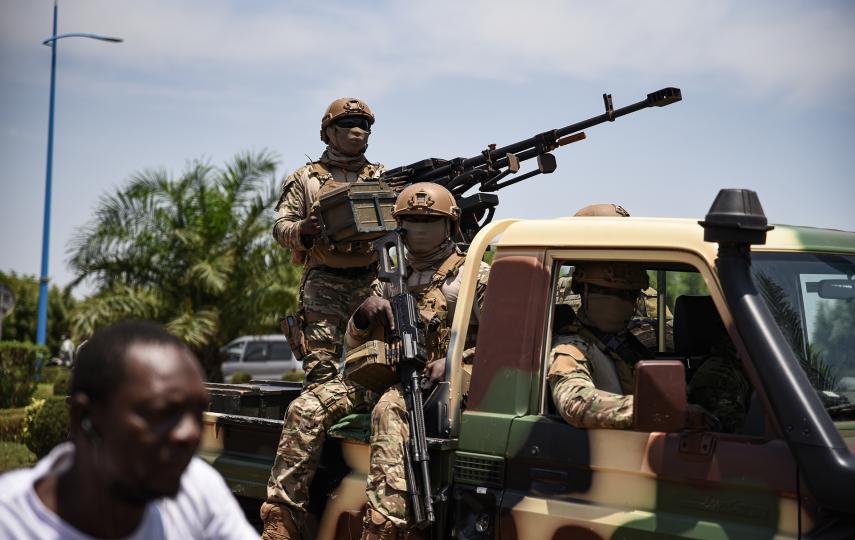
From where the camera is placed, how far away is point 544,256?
12.6 feet

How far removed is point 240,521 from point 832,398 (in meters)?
2.13

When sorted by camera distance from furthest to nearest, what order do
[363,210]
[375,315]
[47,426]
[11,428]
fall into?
[11,428] → [47,426] → [363,210] → [375,315]

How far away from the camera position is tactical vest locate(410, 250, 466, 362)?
466cm

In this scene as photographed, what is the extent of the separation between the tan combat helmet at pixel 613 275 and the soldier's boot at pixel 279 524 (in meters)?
1.53

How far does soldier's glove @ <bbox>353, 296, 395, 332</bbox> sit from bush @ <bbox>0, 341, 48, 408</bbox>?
1510 centimetres

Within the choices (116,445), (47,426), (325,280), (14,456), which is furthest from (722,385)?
(14,456)

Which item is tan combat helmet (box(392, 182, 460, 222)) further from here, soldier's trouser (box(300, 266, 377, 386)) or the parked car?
the parked car

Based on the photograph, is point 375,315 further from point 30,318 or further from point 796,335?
point 30,318

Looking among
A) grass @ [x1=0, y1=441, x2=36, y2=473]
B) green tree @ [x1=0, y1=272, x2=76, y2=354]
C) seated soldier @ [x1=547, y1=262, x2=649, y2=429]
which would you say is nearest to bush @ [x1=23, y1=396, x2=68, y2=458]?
grass @ [x1=0, y1=441, x2=36, y2=473]

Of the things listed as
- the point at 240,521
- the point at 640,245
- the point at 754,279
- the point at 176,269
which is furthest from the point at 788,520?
the point at 176,269

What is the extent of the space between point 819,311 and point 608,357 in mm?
756

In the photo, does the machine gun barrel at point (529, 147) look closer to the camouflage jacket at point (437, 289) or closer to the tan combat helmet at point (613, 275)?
the camouflage jacket at point (437, 289)

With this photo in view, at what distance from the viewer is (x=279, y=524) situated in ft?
14.1

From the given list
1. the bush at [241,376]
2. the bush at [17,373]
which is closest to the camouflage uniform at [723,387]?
the bush at [17,373]
